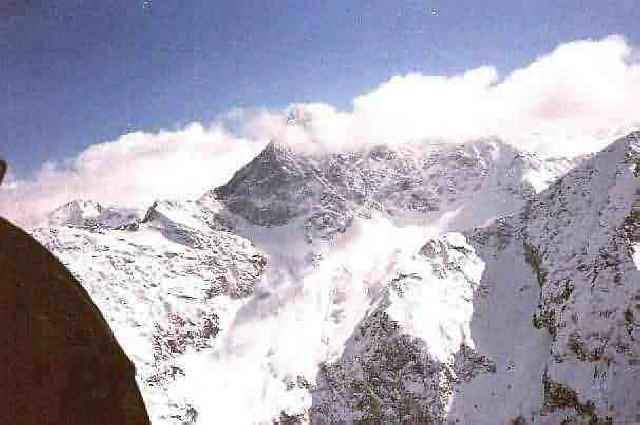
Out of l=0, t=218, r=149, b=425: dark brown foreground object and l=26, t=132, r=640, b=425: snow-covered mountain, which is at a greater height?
l=26, t=132, r=640, b=425: snow-covered mountain

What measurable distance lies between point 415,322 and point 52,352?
13278cm

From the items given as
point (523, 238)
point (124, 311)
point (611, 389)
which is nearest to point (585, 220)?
point (523, 238)

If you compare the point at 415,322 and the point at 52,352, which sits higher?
the point at 415,322

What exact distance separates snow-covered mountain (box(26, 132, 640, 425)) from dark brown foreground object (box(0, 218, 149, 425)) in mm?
87346

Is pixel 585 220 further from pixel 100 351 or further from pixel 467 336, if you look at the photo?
pixel 100 351

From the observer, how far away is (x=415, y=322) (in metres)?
134

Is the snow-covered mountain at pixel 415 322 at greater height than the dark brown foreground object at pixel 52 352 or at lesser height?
greater

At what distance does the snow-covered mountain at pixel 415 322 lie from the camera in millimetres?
95438

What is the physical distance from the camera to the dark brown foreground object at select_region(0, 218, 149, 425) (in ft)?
20.1

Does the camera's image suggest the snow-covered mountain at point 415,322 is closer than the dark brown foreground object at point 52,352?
No

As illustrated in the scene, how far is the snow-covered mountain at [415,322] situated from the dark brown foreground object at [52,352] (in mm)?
87346

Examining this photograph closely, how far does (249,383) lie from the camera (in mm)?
153500

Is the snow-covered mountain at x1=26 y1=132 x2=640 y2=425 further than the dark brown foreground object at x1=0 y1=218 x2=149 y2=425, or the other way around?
A: the snow-covered mountain at x1=26 y1=132 x2=640 y2=425

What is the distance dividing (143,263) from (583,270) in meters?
136
